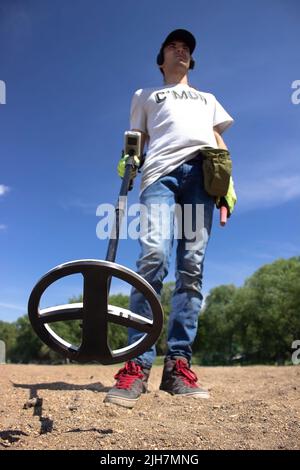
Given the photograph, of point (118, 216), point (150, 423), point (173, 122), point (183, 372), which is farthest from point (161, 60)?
point (150, 423)

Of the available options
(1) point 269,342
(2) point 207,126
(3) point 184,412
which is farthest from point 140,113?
(1) point 269,342

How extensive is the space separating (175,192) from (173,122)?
0.60m

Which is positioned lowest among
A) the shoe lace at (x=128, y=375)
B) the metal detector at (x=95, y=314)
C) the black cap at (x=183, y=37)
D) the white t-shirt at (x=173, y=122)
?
the shoe lace at (x=128, y=375)

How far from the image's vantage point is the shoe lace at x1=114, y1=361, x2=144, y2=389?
2.66 m

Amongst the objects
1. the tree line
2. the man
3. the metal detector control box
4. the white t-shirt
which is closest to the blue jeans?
the man

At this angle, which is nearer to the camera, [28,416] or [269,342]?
[28,416]

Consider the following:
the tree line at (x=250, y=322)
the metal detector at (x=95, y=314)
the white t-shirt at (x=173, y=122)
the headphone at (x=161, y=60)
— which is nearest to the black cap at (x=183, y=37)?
the headphone at (x=161, y=60)

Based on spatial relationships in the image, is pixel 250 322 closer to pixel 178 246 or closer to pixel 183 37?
pixel 178 246

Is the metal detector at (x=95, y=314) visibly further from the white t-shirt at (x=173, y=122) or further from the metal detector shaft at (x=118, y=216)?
the white t-shirt at (x=173, y=122)

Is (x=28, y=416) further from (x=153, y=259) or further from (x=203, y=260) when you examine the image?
(x=203, y=260)

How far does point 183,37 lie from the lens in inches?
142

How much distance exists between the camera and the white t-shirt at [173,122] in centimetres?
326

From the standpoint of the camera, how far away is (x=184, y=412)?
2332mm
